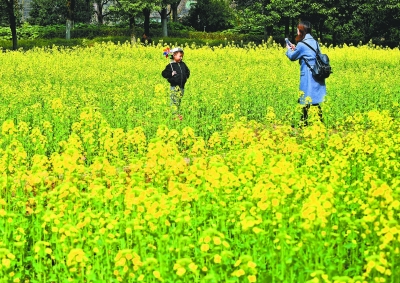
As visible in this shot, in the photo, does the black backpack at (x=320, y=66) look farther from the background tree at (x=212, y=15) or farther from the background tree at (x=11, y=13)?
the background tree at (x=212, y=15)

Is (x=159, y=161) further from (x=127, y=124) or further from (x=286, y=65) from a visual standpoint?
(x=286, y=65)

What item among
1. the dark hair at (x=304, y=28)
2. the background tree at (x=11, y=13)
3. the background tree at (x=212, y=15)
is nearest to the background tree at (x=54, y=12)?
the background tree at (x=11, y=13)

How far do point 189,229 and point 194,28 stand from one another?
5161 centimetres

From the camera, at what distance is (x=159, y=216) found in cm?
477

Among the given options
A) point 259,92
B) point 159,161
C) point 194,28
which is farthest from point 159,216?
point 194,28

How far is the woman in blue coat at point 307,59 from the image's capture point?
10.7 m

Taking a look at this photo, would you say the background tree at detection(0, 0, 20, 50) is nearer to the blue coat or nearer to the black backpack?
the blue coat

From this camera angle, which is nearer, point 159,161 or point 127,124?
point 159,161

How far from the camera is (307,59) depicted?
10719 millimetres

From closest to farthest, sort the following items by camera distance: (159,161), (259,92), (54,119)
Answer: (159,161) → (54,119) → (259,92)

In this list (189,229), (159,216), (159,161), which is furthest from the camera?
(159,161)

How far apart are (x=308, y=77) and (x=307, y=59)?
1.10ft


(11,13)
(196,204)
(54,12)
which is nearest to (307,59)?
(196,204)

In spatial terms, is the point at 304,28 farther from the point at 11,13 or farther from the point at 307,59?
the point at 11,13
